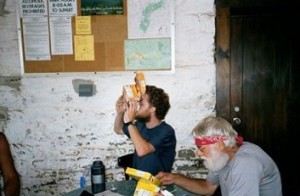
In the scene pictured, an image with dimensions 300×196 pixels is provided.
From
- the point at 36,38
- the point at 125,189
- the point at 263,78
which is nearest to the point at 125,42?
the point at 36,38

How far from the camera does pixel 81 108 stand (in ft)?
11.5

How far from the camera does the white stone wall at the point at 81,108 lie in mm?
3338

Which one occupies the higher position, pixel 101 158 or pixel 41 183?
pixel 101 158

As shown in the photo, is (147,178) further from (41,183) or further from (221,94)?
(41,183)

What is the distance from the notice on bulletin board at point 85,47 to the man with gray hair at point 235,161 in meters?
1.72

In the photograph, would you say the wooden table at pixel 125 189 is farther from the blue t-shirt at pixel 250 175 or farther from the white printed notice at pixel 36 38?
the white printed notice at pixel 36 38

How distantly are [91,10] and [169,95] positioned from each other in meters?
1.18

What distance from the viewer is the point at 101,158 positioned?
3.54 meters

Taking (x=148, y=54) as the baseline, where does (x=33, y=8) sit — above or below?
above

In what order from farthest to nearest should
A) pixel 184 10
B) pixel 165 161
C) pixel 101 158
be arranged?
pixel 101 158, pixel 184 10, pixel 165 161

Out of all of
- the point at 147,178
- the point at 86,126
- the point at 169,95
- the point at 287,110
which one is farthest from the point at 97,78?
the point at 287,110

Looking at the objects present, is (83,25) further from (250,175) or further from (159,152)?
(250,175)

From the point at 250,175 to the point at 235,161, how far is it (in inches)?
4.7

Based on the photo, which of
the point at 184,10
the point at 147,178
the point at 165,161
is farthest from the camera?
the point at 184,10
